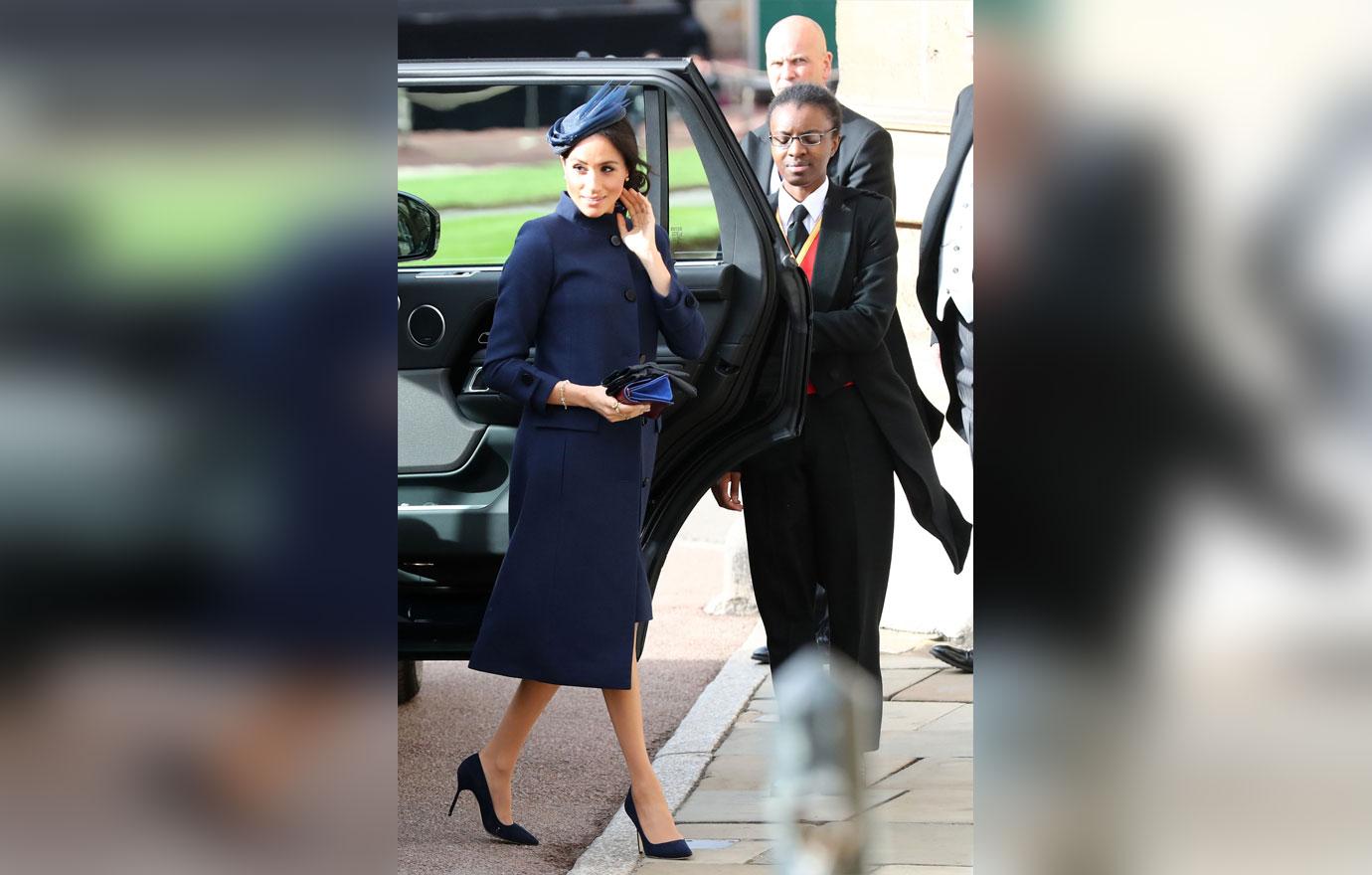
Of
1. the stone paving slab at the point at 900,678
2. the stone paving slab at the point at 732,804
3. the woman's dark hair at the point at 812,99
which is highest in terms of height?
the woman's dark hair at the point at 812,99

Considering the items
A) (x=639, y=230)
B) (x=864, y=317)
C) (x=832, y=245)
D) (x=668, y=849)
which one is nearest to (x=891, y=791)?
(x=668, y=849)

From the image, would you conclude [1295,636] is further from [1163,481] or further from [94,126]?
[94,126]

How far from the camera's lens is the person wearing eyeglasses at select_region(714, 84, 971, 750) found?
5.14m

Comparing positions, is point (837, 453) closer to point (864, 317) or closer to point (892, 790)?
point (864, 317)

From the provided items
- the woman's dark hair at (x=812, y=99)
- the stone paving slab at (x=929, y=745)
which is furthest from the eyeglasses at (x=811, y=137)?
the stone paving slab at (x=929, y=745)

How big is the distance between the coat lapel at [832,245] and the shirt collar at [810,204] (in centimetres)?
2

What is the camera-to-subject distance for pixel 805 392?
4980mm

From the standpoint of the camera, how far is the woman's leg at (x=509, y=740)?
4.62 m

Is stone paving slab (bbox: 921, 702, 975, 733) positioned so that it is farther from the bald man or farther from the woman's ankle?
the woman's ankle

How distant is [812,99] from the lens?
5.02 metres

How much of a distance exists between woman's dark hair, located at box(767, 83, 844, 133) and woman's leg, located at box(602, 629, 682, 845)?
158 centimetres

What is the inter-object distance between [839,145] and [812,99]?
297mm

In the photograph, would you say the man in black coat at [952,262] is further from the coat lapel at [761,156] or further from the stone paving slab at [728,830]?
the stone paving slab at [728,830]

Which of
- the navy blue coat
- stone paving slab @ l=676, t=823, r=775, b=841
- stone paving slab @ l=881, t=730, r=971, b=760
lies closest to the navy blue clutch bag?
the navy blue coat
